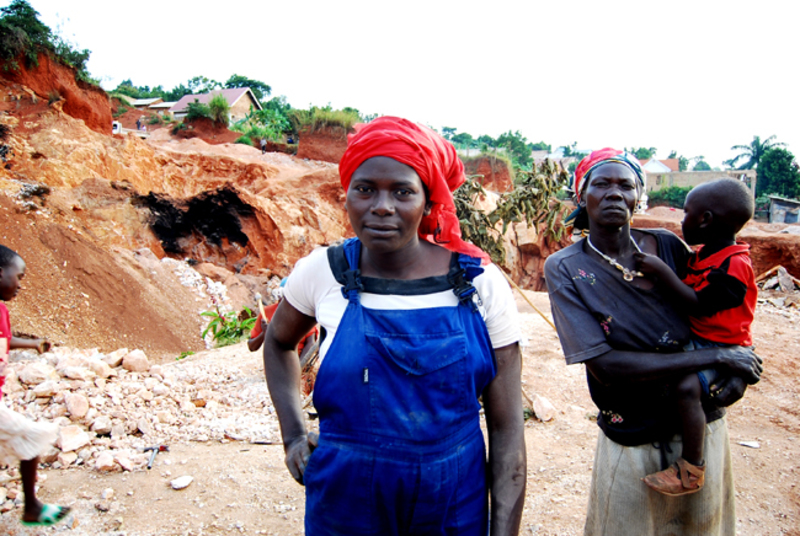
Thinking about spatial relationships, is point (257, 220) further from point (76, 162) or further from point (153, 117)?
point (153, 117)

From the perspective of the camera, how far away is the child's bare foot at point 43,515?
2.60 metres

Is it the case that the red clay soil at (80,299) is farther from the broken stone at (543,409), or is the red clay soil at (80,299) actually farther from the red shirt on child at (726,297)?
the red shirt on child at (726,297)

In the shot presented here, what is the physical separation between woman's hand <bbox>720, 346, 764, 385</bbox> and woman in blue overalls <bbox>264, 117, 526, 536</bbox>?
818 mm

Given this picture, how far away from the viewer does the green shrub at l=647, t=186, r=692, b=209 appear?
28.8 meters

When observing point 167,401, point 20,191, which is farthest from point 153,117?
point 167,401

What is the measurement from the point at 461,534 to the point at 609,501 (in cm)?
78

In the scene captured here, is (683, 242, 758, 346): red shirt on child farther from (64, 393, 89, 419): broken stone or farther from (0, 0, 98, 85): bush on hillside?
(0, 0, 98, 85): bush on hillside

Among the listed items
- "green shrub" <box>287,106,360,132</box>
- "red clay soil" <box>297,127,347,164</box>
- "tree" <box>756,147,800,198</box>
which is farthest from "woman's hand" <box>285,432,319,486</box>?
"tree" <box>756,147,800,198</box>

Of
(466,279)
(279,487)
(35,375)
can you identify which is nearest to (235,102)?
(35,375)

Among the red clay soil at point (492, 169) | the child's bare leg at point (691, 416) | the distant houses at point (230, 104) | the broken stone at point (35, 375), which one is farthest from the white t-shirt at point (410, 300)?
the distant houses at point (230, 104)

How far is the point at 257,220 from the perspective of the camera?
477 inches

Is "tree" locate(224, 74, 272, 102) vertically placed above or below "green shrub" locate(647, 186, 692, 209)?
above

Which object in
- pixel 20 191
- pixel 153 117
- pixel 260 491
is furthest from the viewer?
pixel 153 117

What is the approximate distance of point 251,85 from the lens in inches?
1860
